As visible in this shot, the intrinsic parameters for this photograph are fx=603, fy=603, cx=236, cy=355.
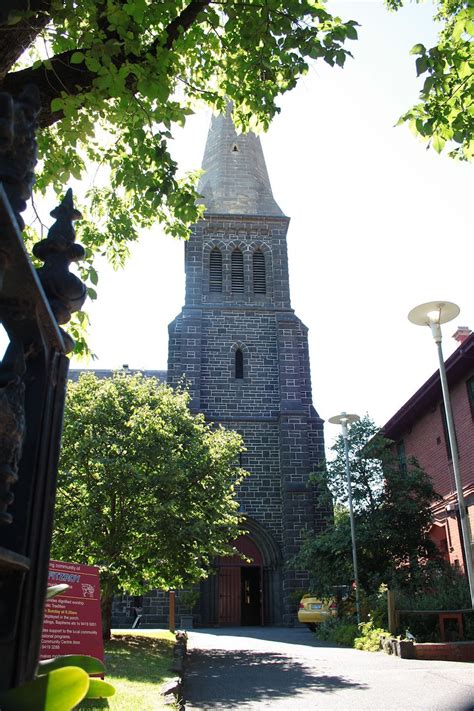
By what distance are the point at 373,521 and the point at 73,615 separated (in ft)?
42.3

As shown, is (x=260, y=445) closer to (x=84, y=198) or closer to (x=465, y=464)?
(x=465, y=464)

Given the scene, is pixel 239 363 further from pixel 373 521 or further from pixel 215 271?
pixel 373 521

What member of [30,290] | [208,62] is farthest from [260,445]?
[30,290]

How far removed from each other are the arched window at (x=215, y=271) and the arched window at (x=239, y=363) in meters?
3.40

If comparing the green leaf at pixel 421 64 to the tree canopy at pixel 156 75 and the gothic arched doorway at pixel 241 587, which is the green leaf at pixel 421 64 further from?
the gothic arched doorway at pixel 241 587

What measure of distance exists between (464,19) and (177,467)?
11038mm

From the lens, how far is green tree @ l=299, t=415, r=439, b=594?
1820 centimetres

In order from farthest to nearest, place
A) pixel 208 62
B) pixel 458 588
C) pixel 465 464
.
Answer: pixel 465 464 < pixel 458 588 < pixel 208 62

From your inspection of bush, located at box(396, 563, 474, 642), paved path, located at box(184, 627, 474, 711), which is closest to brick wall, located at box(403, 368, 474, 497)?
bush, located at box(396, 563, 474, 642)

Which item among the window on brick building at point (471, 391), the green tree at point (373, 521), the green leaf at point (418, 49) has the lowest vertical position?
the green tree at point (373, 521)

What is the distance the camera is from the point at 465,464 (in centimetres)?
1797

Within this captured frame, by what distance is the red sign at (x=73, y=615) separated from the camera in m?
7.15

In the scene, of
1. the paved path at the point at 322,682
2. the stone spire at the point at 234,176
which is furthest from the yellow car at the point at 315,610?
the stone spire at the point at 234,176

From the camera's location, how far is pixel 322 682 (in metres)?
8.55
